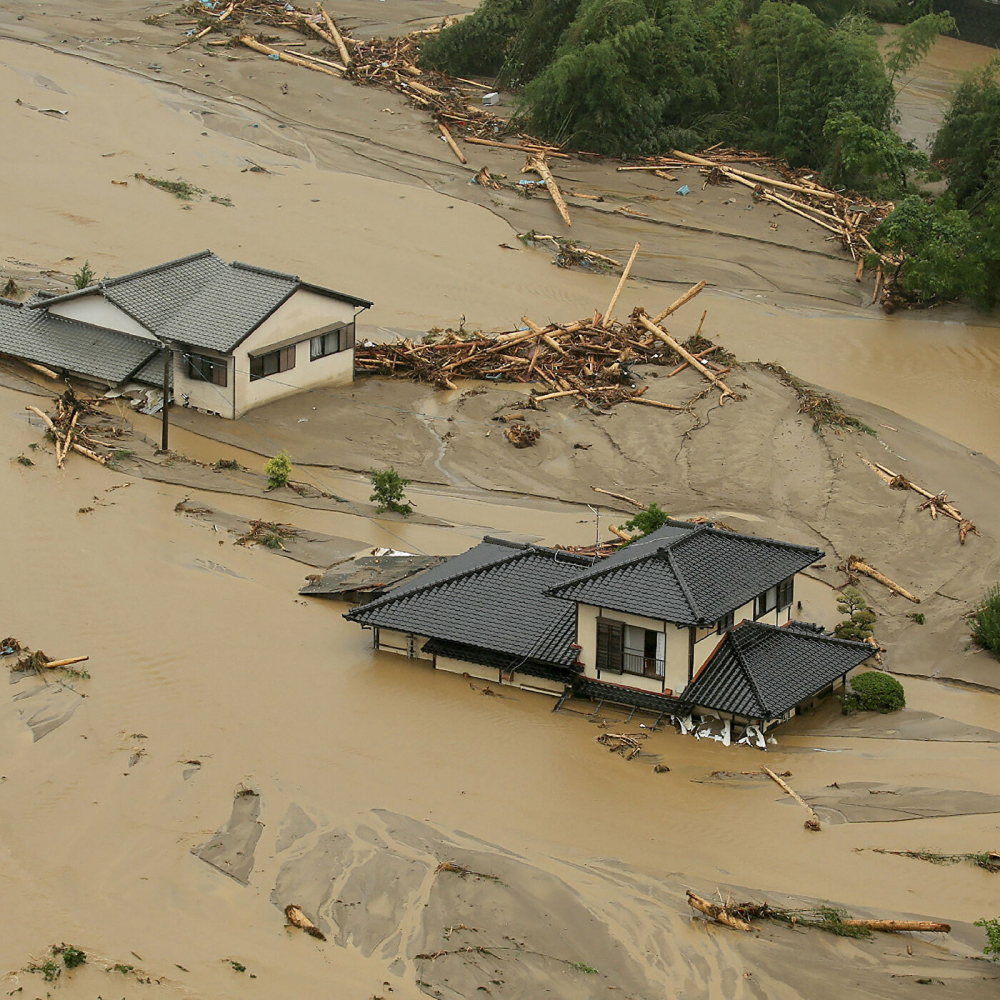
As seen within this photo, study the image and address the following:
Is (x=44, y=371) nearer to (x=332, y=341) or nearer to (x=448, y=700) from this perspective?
(x=332, y=341)

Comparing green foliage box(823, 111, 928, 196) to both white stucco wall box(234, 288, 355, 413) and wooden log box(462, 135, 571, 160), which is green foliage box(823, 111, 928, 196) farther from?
white stucco wall box(234, 288, 355, 413)

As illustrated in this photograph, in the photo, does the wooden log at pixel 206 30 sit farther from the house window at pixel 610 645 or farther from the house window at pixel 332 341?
the house window at pixel 610 645

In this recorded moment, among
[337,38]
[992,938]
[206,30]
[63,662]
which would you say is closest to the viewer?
[992,938]

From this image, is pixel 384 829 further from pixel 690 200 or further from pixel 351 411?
pixel 690 200

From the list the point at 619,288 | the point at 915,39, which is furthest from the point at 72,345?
the point at 915,39

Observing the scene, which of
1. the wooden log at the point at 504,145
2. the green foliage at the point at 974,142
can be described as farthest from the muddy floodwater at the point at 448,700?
the green foliage at the point at 974,142

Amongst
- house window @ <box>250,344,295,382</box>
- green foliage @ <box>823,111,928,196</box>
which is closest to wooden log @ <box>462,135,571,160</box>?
green foliage @ <box>823,111,928,196</box>

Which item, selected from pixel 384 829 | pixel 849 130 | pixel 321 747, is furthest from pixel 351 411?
pixel 849 130
